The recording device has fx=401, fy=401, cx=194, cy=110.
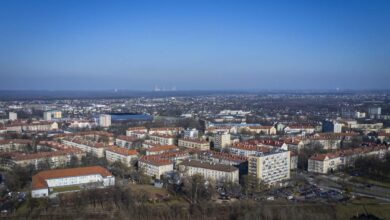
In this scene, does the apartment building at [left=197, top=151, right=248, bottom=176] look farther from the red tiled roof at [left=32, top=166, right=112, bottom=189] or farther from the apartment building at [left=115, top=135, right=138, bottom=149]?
the apartment building at [left=115, top=135, right=138, bottom=149]

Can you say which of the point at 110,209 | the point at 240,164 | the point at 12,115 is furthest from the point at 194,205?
the point at 12,115

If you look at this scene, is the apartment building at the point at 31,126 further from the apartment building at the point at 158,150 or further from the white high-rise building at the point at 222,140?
the white high-rise building at the point at 222,140

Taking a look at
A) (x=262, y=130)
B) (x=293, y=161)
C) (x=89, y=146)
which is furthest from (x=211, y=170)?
(x=262, y=130)

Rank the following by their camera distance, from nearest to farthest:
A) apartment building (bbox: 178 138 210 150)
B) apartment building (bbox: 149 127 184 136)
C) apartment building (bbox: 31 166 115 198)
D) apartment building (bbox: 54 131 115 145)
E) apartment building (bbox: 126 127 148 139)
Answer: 1. apartment building (bbox: 31 166 115 198)
2. apartment building (bbox: 178 138 210 150)
3. apartment building (bbox: 54 131 115 145)
4. apartment building (bbox: 126 127 148 139)
5. apartment building (bbox: 149 127 184 136)

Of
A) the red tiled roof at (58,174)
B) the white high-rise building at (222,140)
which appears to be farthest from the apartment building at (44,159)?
the white high-rise building at (222,140)

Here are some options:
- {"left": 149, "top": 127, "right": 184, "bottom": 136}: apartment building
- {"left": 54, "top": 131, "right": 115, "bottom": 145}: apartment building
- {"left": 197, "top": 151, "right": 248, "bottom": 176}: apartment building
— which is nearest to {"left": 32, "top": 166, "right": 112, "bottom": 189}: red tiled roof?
{"left": 197, "top": 151, "right": 248, "bottom": 176}: apartment building

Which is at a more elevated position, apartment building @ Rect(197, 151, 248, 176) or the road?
apartment building @ Rect(197, 151, 248, 176)

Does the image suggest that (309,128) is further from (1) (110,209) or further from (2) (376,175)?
(1) (110,209)
